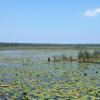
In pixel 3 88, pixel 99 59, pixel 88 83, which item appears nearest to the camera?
pixel 3 88

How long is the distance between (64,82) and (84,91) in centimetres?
276

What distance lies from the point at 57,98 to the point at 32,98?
97cm

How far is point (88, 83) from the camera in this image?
50.9ft

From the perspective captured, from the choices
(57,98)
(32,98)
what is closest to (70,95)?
(57,98)

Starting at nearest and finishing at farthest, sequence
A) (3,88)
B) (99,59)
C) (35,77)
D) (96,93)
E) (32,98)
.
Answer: (32,98)
(96,93)
(3,88)
(35,77)
(99,59)

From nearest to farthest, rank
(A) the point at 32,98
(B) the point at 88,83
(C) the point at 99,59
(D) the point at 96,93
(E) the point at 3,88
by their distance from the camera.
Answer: (A) the point at 32,98
(D) the point at 96,93
(E) the point at 3,88
(B) the point at 88,83
(C) the point at 99,59

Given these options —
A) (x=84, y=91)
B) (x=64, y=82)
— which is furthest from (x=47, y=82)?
(x=84, y=91)

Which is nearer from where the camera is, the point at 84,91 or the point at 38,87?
the point at 84,91

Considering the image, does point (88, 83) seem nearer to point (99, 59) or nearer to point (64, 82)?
point (64, 82)

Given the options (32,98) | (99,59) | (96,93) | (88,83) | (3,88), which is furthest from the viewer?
(99,59)

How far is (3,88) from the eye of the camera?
13992 mm

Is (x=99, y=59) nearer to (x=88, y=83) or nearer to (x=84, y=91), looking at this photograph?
(x=88, y=83)

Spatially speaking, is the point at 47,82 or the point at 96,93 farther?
the point at 47,82

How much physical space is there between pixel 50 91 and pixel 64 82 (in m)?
2.81
